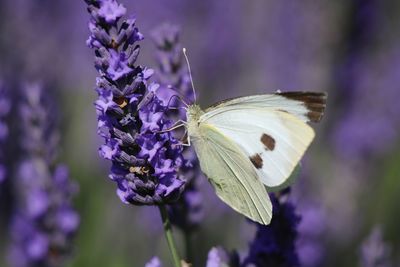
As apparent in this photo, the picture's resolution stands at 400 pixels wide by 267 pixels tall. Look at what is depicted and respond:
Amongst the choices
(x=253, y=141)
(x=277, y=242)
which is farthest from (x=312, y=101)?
(x=277, y=242)

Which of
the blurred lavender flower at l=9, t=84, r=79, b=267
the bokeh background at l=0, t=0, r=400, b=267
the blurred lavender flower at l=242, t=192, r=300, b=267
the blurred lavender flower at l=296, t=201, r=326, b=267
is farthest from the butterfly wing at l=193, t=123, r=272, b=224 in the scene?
the blurred lavender flower at l=296, t=201, r=326, b=267

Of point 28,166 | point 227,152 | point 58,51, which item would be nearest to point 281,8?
point 58,51

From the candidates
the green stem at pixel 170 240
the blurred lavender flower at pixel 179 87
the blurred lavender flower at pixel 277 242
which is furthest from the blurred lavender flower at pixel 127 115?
the blurred lavender flower at pixel 179 87

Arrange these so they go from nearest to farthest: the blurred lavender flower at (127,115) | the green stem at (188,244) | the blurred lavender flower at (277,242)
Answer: the blurred lavender flower at (127,115) < the blurred lavender flower at (277,242) < the green stem at (188,244)

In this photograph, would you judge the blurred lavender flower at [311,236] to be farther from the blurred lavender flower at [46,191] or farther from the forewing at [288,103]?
the forewing at [288,103]

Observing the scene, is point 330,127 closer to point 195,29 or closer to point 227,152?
point 195,29

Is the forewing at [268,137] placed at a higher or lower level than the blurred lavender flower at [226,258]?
higher
